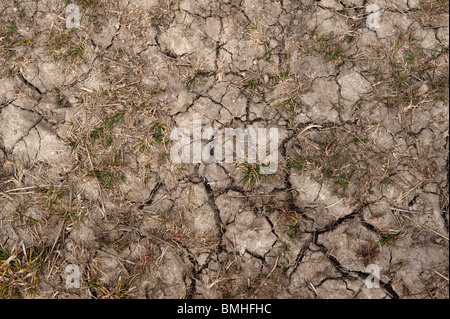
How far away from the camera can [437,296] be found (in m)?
2.17

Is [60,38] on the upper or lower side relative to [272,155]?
upper

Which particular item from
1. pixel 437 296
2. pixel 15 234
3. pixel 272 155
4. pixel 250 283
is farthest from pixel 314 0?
pixel 15 234

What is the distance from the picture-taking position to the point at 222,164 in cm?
232

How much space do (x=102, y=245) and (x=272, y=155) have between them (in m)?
1.40

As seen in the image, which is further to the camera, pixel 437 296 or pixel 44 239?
pixel 44 239

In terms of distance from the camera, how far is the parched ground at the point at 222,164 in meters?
2.25

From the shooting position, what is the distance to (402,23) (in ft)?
7.59

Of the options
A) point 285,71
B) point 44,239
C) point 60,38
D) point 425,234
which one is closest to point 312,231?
point 425,234

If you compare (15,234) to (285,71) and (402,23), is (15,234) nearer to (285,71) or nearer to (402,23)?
(285,71)

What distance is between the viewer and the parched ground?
2.25m
